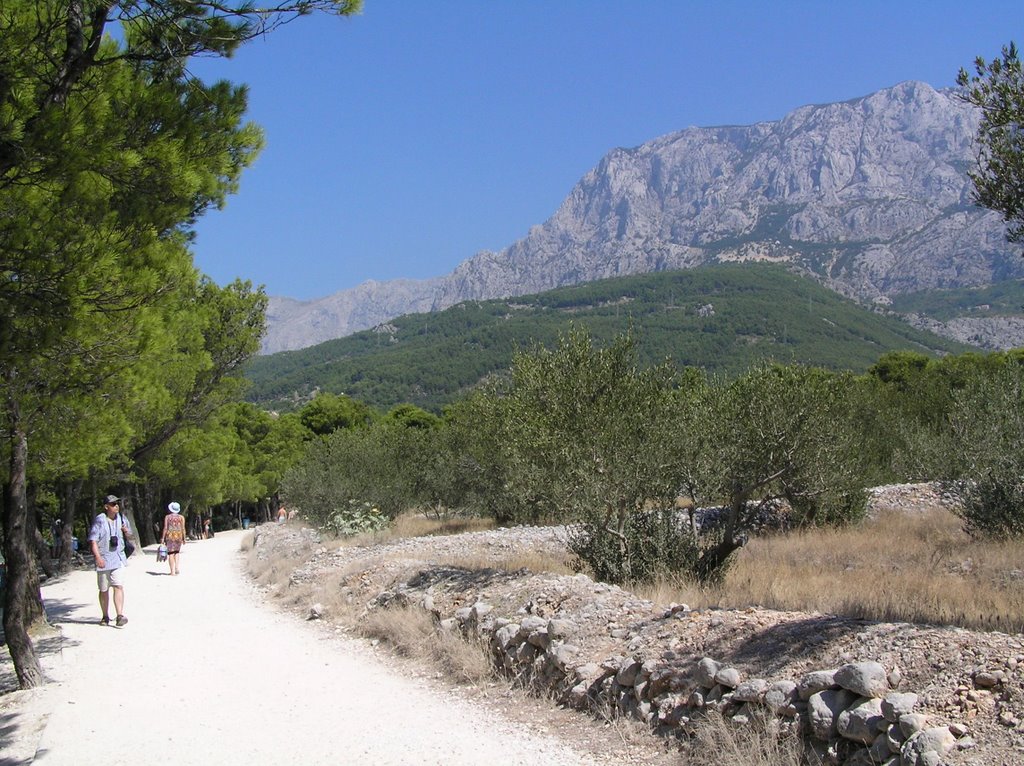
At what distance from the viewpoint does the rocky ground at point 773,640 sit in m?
4.87

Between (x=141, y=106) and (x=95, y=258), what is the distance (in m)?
1.71

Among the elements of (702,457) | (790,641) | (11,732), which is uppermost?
(702,457)

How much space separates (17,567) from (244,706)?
3.73 m

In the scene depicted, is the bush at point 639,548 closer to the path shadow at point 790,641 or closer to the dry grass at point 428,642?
the dry grass at point 428,642

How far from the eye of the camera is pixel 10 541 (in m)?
9.03

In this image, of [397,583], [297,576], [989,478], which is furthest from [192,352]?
[989,478]

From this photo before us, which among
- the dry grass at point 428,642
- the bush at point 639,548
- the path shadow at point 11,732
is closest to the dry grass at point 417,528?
the bush at point 639,548

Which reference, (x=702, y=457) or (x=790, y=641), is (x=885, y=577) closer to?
(x=702, y=457)

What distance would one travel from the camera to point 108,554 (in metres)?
11.9

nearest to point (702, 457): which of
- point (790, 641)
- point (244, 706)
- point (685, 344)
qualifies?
point (790, 641)

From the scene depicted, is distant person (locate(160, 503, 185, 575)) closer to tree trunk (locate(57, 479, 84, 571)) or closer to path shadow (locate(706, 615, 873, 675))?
tree trunk (locate(57, 479, 84, 571))

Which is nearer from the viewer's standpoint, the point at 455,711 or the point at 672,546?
the point at 455,711

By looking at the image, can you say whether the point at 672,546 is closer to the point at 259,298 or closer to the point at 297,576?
the point at 297,576

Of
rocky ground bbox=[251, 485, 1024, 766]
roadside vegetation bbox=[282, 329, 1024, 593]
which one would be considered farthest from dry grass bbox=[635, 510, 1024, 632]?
rocky ground bbox=[251, 485, 1024, 766]
